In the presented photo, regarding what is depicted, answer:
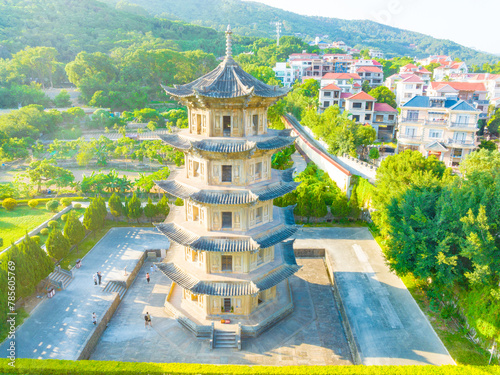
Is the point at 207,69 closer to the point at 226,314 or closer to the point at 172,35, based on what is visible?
the point at 172,35

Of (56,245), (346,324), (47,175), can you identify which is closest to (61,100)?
(47,175)

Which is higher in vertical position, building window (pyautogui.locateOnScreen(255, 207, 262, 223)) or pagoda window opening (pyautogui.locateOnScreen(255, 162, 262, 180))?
pagoda window opening (pyautogui.locateOnScreen(255, 162, 262, 180))

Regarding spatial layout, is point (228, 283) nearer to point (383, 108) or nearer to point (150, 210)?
point (150, 210)

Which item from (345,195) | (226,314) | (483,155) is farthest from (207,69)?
(226,314)

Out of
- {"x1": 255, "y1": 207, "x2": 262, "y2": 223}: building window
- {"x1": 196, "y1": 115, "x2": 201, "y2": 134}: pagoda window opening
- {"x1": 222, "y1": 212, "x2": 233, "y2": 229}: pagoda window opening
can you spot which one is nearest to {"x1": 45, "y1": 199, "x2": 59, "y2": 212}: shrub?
{"x1": 196, "y1": 115, "x2": 201, "y2": 134}: pagoda window opening

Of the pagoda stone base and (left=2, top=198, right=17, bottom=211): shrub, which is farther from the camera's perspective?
(left=2, top=198, right=17, bottom=211): shrub

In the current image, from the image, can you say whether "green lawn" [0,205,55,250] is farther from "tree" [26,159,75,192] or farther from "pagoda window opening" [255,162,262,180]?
"pagoda window opening" [255,162,262,180]
